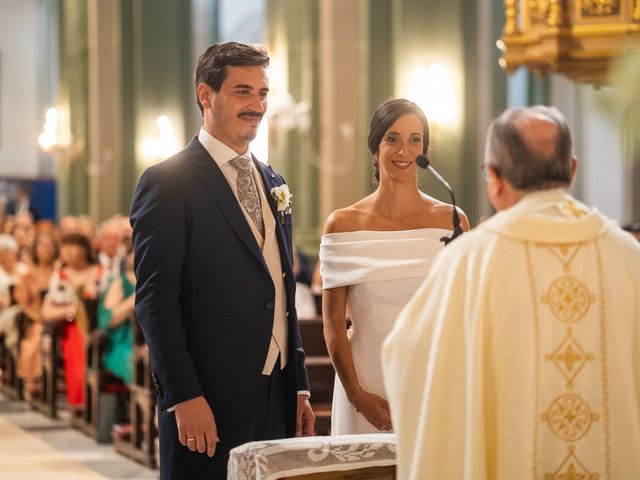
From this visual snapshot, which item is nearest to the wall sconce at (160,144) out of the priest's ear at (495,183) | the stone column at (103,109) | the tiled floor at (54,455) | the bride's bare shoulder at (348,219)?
the stone column at (103,109)

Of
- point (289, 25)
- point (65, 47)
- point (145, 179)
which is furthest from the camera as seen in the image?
point (65, 47)

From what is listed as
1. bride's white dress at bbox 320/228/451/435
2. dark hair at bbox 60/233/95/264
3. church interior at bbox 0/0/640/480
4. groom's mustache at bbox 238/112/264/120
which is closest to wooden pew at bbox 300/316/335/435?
church interior at bbox 0/0/640/480

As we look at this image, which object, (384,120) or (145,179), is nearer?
(145,179)

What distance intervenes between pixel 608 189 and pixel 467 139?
2001 mm

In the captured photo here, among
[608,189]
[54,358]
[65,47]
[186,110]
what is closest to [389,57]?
[608,189]

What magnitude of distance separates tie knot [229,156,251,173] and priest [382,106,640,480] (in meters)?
1.14

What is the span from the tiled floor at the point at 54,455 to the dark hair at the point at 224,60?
4949 mm

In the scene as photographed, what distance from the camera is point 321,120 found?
12.8 m

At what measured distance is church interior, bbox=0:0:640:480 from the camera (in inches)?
316

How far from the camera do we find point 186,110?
18.9 meters

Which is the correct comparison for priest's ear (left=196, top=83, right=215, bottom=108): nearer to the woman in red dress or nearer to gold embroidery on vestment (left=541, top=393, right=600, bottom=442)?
gold embroidery on vestment (left=541, top=393, right=600, bottom=442)

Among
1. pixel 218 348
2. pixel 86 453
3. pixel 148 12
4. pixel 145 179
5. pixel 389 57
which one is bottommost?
pixel 86 453

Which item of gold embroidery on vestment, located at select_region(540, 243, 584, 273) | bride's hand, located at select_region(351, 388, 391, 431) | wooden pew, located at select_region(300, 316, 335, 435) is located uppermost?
gold embroidery on vestment, located at select_region(540, 243, 584, 273)

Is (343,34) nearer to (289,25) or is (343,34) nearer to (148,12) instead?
(289,25)
